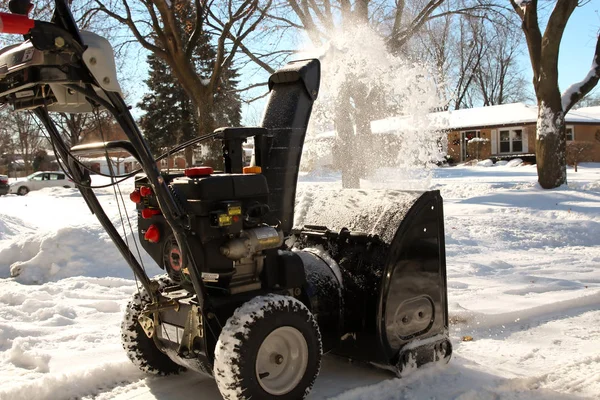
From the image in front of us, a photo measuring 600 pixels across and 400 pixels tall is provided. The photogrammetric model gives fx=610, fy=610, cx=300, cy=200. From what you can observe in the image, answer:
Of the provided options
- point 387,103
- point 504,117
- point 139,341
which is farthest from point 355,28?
point 504,117

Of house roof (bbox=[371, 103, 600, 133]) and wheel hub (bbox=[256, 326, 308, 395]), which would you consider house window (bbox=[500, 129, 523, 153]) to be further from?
wheel hub (bbox=[256, 326, 308, 395])

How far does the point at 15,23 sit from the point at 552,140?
15.4 metres

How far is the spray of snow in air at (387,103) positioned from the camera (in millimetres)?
14195

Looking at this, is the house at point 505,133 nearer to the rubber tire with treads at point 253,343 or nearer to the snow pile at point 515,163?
the snow pile at point 515,163

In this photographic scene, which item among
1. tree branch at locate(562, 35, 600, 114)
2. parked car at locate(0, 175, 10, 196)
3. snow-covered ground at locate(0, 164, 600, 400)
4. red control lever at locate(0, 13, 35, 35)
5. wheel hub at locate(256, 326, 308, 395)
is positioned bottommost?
snow-covered ground at locate(0, 164, 600, 400)

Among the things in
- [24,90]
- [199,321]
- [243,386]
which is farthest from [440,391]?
[24,90]

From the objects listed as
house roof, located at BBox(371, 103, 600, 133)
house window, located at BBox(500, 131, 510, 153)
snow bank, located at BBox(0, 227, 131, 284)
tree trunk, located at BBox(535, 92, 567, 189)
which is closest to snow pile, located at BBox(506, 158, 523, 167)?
house roof, located at BBox(371, 103, 600, 133)

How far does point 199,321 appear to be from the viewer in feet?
11.5

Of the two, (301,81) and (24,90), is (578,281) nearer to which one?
(301,81)

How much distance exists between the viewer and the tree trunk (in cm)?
1590

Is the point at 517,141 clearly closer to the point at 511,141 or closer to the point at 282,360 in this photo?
the point at 511,141

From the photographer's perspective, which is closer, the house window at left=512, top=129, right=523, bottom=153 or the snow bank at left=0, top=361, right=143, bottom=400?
the snow bank at left=0, top=361, right=143, bottom=400

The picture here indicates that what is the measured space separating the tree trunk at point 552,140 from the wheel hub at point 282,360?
14033mm

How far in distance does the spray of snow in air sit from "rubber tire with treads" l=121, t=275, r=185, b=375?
1053 centimetres
